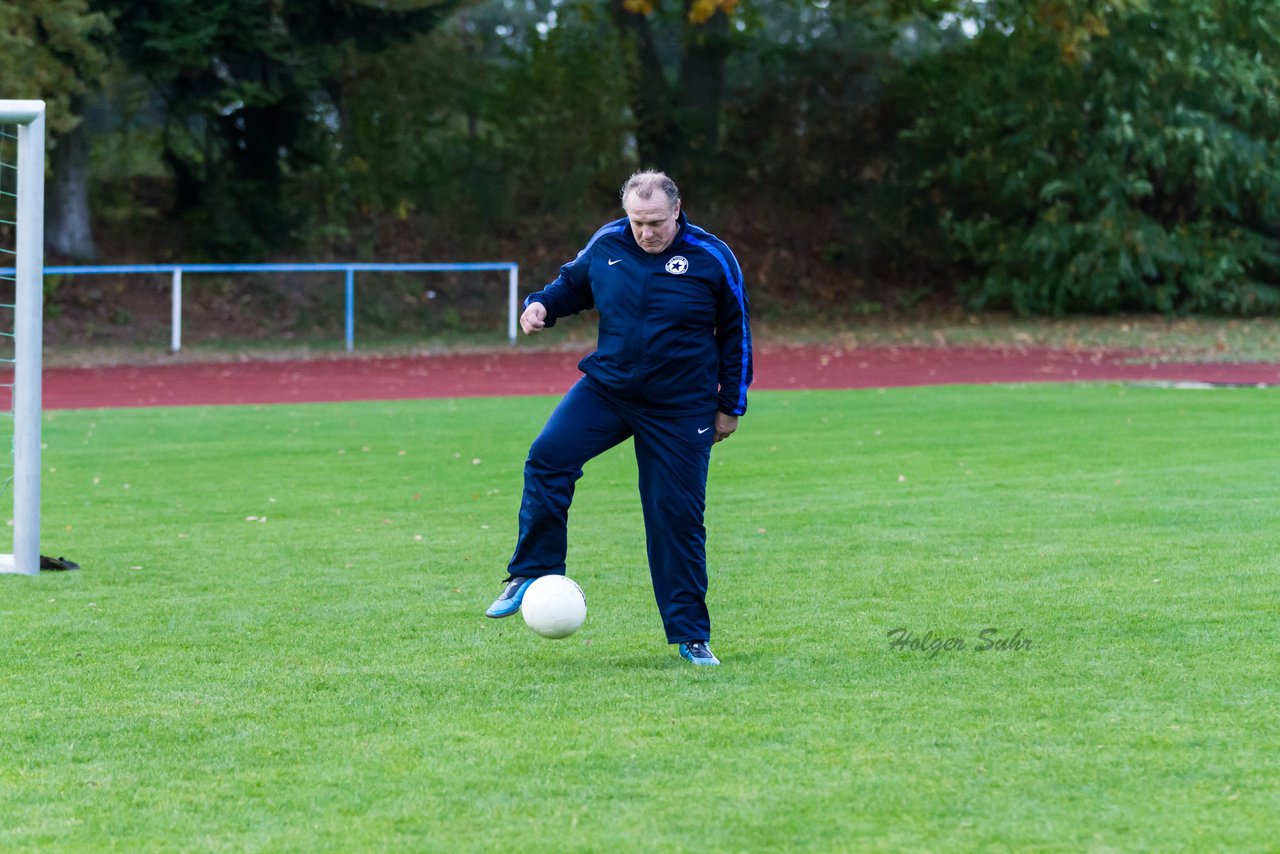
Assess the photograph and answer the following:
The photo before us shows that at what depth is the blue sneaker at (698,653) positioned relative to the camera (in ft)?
20.0

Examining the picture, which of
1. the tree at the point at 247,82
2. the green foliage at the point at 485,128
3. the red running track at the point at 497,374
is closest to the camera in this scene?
the red running track at the point at 497,374

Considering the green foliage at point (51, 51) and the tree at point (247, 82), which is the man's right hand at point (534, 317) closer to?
the green foliage at point (51, 51)

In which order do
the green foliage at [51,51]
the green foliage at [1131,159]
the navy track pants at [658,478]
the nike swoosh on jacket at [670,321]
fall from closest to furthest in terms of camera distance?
the nike swoosh on jacket at [670,321] → the navy track pants at [658,478] → the green foliage at [51,51] → the green foliage at [1131,159]

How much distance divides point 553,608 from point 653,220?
4.73 feet

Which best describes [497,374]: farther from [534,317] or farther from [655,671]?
[655,671]

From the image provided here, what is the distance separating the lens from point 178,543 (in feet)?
30.1

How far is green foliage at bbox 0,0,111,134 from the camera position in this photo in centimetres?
2202

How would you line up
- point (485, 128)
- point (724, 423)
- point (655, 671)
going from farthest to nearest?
point (485, 128)
point (724, 423)
point (655, 671)

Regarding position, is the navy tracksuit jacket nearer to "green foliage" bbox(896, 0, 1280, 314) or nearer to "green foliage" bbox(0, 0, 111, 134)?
"green foliage" bbox(0, 0, 111, 134)

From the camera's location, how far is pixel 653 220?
5906 mm

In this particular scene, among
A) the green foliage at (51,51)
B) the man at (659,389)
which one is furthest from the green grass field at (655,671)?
the green foliage at (51,51)

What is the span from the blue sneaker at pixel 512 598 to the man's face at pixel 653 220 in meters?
1.35

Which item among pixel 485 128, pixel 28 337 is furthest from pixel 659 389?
pixel 485 128
